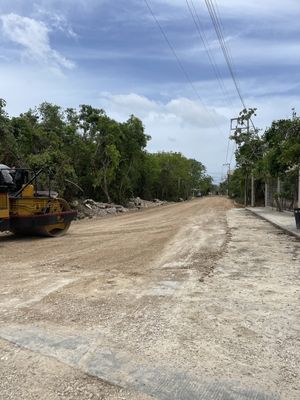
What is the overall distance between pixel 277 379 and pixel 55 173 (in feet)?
88.2

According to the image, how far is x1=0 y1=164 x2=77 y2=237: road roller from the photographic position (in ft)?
45.3

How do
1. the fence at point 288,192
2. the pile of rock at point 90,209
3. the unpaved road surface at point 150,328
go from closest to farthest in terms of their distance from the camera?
1. the unpaved road surface at point 150,328
2. the fence at point 288,192
3. the pile of rock at point 90,209

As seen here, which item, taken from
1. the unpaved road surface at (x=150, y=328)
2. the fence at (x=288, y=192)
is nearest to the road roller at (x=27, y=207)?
the unpaved road surface at (x=150, y=328)

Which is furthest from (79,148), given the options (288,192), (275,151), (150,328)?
(150,328)

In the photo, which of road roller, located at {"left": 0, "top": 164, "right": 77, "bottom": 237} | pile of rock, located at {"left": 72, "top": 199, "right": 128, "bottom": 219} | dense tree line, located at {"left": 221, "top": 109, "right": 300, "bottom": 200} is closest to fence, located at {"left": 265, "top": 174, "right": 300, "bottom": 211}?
dense tree line, located at {"left": 221, "top": 109, "right": 300, "bottom": 200}

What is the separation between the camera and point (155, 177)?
7725 cm

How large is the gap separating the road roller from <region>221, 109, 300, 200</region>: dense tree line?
8462mm

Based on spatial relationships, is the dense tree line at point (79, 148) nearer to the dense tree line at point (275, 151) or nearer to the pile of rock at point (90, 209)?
the pile of rock at point (90, 209)

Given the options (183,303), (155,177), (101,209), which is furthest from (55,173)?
(155,177)

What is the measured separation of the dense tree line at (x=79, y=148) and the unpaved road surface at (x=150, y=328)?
1589 centimetres

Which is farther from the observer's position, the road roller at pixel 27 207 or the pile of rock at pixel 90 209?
the pile of rock at pixel 90 209

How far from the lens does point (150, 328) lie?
5438 millimetres

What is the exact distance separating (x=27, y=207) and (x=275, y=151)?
11202 millimetres

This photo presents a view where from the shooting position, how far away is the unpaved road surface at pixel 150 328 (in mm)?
3984
